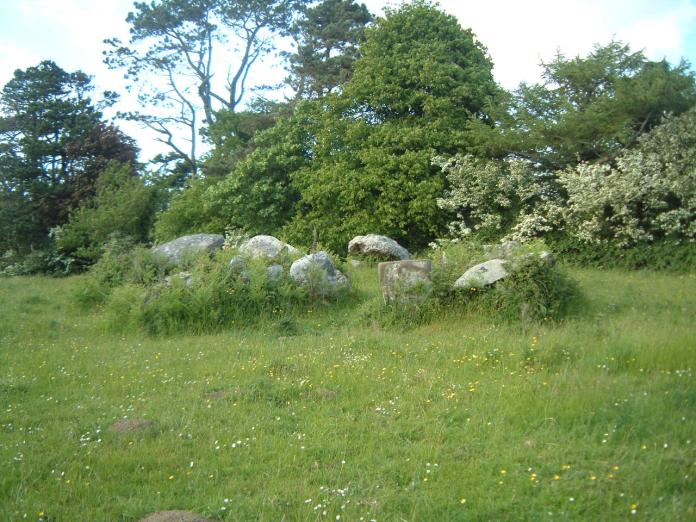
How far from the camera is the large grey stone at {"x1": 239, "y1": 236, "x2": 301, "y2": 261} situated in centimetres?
1348

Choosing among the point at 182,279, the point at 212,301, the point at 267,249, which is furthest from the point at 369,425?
the point at 267,249

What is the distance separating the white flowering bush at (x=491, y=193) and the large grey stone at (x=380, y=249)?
192 cm

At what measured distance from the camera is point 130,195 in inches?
981

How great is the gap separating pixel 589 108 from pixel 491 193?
3.35 metres

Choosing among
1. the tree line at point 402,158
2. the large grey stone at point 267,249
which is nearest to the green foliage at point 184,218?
the tree line at point 402,158

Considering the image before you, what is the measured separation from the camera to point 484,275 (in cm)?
1045

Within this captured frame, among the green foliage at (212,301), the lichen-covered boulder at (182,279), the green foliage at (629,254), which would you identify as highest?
the green foliage at (629,254)

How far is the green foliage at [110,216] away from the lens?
23.8 metres

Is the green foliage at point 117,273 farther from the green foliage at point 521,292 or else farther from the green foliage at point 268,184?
the green foliage at point 268,184

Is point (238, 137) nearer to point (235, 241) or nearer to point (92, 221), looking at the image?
point (92, 221)

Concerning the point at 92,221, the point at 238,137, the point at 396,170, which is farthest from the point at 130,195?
the point at 396,170

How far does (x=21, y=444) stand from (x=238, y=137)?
901 inches

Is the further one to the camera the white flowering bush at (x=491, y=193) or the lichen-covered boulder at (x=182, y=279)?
the white flowering bush at (x=491, y=193)

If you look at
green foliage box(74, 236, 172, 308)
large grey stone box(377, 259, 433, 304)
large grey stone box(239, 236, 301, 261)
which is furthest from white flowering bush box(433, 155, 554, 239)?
green foliage box(74, 236, 172, 308)
